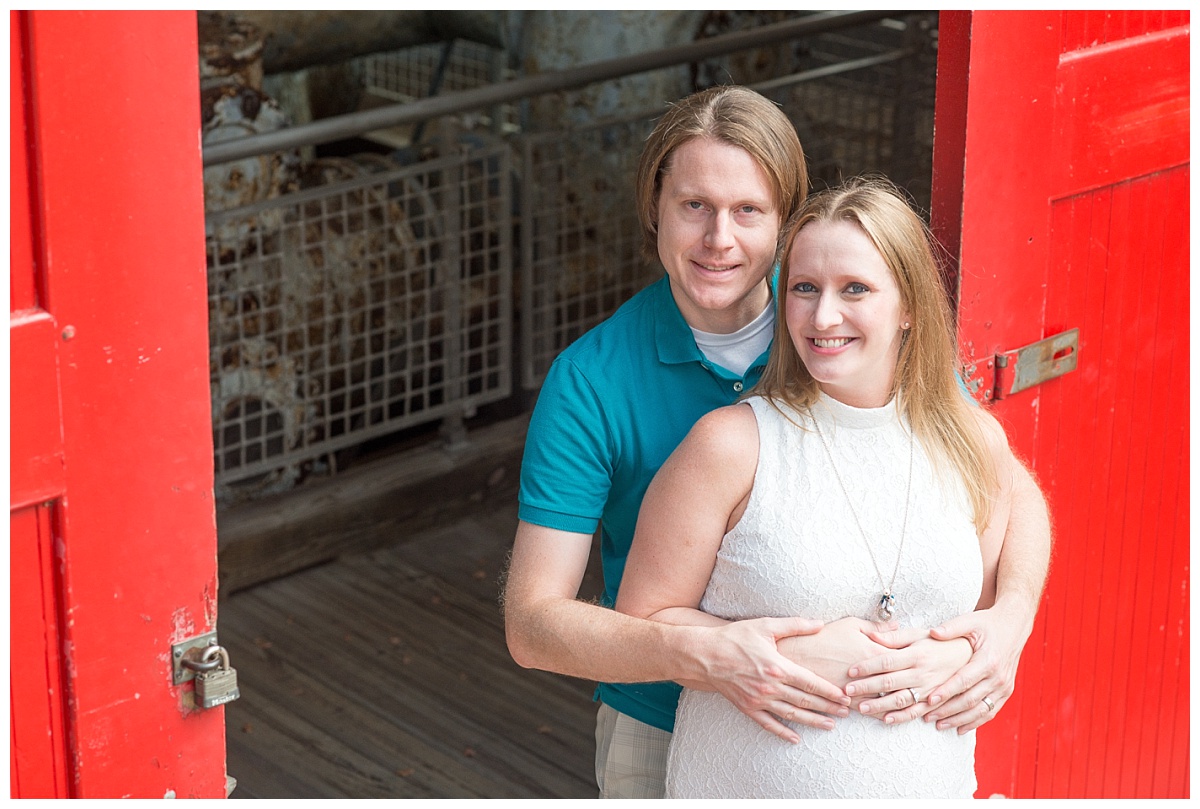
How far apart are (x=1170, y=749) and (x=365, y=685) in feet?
6.55

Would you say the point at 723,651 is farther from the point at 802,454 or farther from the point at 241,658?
the point at 241,658

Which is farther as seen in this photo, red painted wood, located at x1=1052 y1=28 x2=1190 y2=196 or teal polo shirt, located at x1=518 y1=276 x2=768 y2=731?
red painted wood, located at x1=1052 y1=28 x2=1190 y2=196

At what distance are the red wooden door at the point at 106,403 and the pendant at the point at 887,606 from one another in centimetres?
86

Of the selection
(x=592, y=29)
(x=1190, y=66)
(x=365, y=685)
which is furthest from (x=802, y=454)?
(x=592, y=29)

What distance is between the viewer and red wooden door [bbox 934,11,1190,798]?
2465 millimetres

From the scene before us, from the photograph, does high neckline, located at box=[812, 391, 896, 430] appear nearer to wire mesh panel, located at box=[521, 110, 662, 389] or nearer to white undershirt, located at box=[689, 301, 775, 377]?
white undershirt, located at box=[689, 301, 775, 377]

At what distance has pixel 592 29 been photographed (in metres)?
5.51

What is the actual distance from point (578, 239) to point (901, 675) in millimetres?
3532

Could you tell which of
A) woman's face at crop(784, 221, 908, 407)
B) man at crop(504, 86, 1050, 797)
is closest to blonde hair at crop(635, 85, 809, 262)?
man at crop(504, 86, 1050, 797)

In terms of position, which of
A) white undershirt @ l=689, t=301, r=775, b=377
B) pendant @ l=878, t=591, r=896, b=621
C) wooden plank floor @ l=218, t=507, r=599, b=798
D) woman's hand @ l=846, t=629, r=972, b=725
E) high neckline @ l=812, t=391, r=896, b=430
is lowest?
wooden plank floor @ l=218, t=507, r=599, b=798

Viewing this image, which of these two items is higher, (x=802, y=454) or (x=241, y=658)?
(x=802, y=454)

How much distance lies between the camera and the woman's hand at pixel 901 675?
1953 millimetres

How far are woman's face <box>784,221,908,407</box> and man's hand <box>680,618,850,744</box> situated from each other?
1.08 feet

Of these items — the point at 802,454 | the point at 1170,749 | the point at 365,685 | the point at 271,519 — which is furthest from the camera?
the point at 271,519
